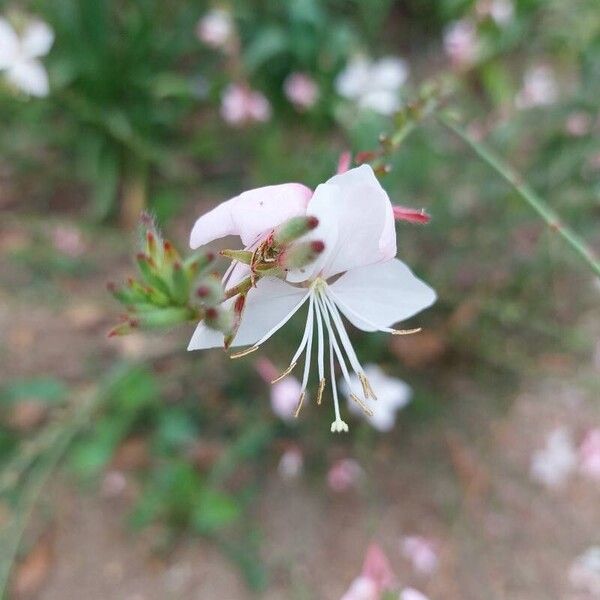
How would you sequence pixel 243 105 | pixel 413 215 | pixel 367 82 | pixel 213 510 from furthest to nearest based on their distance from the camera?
pixel 243 105 → pixel 367 82 → pixel 213 510 → pixel 413 215

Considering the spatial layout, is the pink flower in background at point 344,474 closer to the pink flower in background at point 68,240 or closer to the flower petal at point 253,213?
the pink flower in background at point 68,240

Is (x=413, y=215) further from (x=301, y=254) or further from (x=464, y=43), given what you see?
(x=464, y=43)

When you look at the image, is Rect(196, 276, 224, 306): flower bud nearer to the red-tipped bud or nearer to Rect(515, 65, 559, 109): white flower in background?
the red-tipped bud

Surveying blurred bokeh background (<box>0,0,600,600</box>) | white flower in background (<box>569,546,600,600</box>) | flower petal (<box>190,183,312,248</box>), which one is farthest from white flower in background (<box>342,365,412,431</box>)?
flower petal (<box>190,183,312,248</box>)

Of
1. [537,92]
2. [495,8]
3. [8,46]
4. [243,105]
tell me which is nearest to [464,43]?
[495,8]

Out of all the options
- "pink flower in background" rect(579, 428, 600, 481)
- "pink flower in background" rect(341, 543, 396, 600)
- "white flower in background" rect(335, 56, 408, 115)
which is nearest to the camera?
"pink flower in background" rect(341, 543, 396, 600)

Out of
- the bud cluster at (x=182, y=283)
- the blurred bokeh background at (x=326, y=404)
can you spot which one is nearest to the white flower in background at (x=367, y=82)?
the blurred bokeh background at (x=326, y=404)
